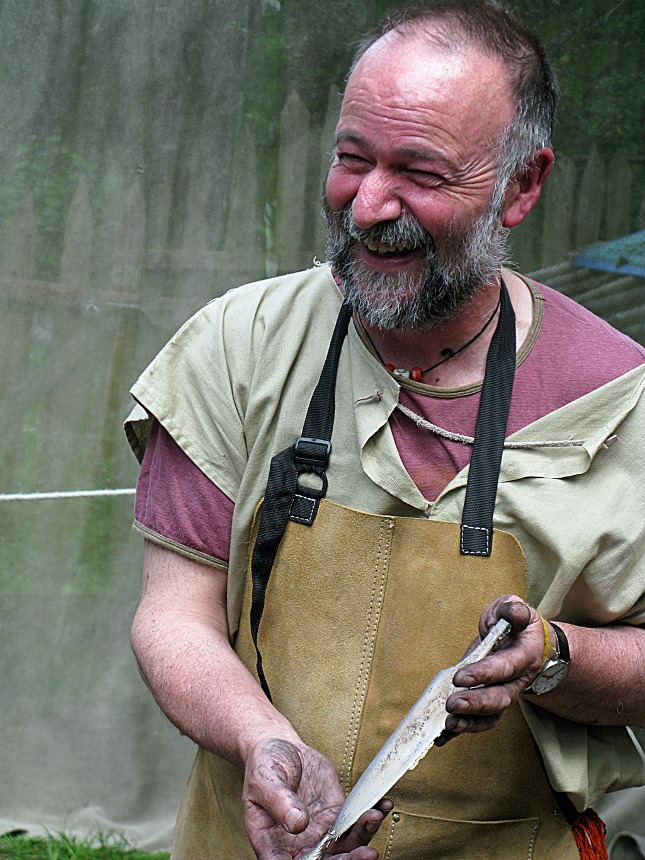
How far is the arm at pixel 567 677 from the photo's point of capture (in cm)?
154

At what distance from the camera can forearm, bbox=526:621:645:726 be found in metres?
1.83

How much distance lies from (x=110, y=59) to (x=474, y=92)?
1.86 m

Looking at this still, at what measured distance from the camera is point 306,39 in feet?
11.4

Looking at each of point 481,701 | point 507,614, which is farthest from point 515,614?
point 481,701

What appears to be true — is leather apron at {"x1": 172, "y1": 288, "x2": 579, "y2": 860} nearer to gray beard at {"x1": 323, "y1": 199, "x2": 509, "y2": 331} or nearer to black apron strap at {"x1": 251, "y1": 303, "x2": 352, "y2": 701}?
black apron strap at {"x1": 251, "y1": 303, "x2": 352, "y2": 701}

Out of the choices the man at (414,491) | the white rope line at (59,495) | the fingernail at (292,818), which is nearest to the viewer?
the fingernail at (292,818)

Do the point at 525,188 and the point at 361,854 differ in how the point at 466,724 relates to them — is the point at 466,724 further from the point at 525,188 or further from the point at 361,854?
the point at 525,188

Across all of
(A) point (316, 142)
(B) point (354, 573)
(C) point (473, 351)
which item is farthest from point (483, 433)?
(A) point (316, 142)

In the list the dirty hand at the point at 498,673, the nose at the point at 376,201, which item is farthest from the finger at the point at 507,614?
the nose at the point at 376,201

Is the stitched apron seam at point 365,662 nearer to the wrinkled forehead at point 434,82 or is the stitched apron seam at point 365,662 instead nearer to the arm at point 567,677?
the arm at point 567,677

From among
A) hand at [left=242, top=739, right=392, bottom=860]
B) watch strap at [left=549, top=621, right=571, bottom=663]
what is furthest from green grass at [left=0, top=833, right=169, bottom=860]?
watch strap at [left=549, top=621, right=571, bottom=663]

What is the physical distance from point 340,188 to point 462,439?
505 millimetres

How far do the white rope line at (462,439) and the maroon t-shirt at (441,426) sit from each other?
12mm

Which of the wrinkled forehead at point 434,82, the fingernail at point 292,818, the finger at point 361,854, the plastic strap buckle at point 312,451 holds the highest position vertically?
the wrinkled forehead at point 434,82
